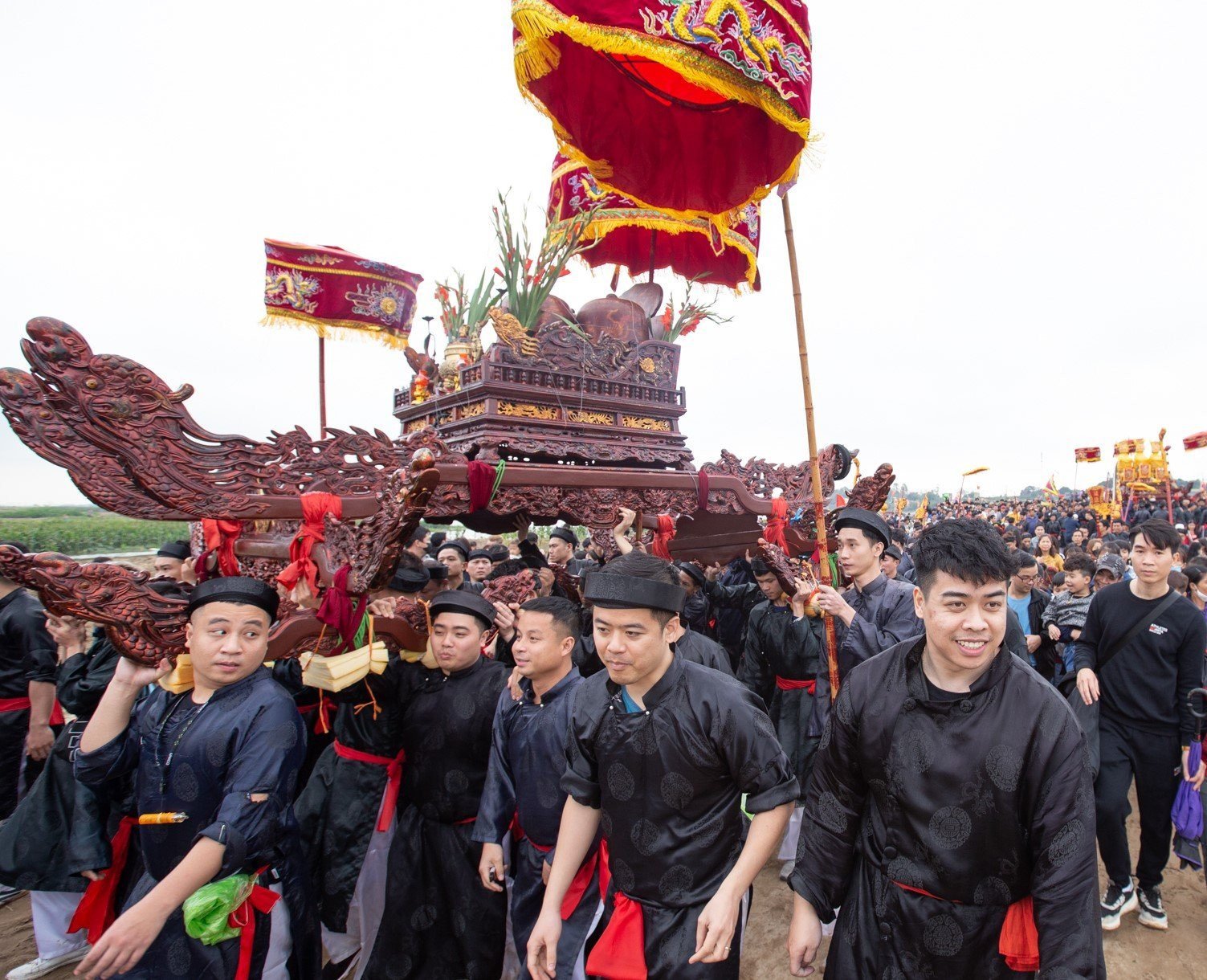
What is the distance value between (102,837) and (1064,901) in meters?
3.54

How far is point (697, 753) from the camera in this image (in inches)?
79.8

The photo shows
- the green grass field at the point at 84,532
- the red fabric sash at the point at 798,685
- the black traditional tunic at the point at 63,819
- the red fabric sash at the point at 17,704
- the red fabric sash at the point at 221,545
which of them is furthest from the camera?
the green grass field at the point at 84,532

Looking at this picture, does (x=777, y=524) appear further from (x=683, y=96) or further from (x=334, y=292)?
(x=334, y=292)

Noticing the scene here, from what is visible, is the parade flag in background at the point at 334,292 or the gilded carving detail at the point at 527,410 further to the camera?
the parade flag in background at the point at 334,292

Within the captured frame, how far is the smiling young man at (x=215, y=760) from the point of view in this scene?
83.1 inches

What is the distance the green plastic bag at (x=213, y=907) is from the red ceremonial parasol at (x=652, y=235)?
3.31 metres

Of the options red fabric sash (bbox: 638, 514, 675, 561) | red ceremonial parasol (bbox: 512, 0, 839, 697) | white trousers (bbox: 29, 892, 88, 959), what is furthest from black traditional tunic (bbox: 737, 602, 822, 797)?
white trousers (bbox: 29, 892, 88, 959)

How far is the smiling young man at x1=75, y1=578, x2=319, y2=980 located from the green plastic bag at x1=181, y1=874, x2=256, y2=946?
0.16 ft

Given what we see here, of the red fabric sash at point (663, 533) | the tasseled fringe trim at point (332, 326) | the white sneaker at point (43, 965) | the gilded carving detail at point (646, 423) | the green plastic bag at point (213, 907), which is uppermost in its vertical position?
the tasseled fringe trim at point (332, 326)

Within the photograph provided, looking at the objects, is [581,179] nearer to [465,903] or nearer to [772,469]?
[772,469]

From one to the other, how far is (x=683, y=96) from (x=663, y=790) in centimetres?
389

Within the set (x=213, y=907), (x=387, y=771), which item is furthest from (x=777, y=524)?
(x=213, y=907)

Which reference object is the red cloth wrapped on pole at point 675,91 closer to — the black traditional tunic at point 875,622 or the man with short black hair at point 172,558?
the black traditional tunic at point 875,622

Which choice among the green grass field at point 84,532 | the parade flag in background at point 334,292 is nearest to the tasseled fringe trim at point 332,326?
the parade flag in background at point 334,292
